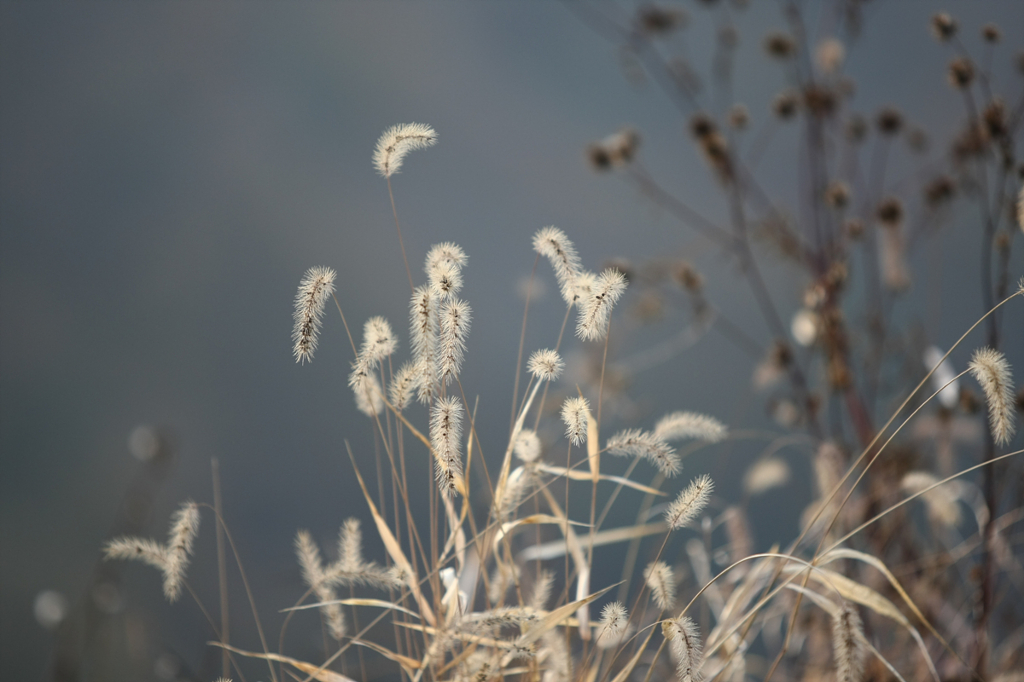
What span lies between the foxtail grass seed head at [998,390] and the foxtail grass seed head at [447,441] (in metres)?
0.39

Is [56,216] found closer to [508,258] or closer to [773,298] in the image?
[508,258]

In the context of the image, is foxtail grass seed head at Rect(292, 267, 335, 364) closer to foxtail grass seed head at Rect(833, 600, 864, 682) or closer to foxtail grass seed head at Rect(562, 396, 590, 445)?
foxtail grass seed head at Rect(562, 396, 590, 445)

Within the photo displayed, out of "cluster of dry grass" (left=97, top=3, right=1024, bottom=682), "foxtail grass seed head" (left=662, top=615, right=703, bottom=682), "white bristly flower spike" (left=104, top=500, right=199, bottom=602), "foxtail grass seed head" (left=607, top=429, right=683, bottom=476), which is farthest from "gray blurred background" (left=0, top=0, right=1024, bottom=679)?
"foxtail grass seed head" (left=662, top=615, right=703, bottom=682)

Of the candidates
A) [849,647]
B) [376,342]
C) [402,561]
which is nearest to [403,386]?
[376,342]

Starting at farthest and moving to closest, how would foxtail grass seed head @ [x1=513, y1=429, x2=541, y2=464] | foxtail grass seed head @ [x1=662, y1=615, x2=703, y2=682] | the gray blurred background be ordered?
the gray blurred background → foxtail grass seed head @ [x1=513, y1=429, x2=541, y2=464] → foxtail grass seed head @ [x1=662, y1=615, x2=703, y2=682]

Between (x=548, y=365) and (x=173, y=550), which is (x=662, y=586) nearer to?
(x=548, y=365)

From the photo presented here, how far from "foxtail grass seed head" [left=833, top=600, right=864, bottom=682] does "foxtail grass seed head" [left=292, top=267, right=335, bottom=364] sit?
431 millimetres

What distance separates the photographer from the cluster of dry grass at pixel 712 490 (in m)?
0.43

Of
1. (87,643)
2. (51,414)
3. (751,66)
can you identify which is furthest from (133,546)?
(751,66)

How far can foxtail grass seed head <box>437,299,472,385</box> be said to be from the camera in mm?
417

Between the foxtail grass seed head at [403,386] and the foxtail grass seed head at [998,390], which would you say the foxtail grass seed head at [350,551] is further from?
the foxtail grass seed head at [998,390]

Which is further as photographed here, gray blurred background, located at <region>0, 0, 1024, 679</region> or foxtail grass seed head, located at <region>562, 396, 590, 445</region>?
gray blurred background, located at <region>0, 0, 1024, 679</region>

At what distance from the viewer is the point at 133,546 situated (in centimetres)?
46

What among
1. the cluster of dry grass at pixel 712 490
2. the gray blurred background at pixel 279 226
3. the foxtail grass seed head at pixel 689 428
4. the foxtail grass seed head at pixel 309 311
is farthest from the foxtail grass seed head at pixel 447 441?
the gray blurred background at pixel 279 226
